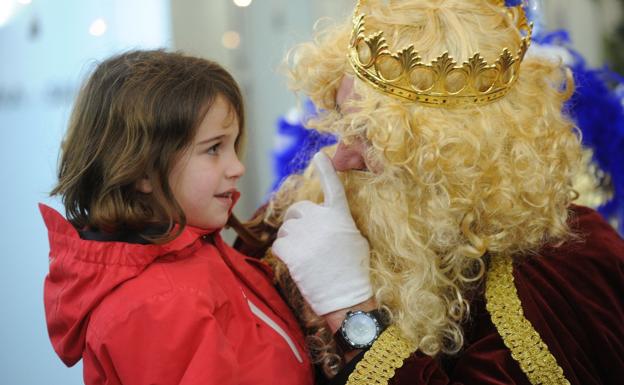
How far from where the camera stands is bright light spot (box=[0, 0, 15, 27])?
1.81 meters

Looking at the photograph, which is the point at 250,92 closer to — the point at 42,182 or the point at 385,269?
the point at 42,182

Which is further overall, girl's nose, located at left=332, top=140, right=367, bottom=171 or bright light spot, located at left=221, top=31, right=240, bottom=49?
bright light spot, located at left=221, top=31, right=240, bottom=49

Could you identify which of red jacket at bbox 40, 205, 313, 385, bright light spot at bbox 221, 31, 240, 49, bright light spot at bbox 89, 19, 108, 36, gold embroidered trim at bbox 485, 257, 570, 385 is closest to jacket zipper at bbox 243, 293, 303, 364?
red jacket at bbox 40, 205, 313, 385

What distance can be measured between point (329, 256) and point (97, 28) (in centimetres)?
116

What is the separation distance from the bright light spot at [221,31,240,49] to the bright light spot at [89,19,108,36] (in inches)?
27.9

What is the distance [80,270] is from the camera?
3.68 ft

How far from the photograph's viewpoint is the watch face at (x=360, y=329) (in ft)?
4.00

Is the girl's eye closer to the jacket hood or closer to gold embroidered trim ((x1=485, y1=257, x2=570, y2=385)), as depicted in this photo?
the jacket hood

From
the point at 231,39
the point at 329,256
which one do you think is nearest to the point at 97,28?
the point at 231,39

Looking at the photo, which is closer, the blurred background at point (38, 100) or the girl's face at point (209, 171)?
the girl's face at point (209, 171)

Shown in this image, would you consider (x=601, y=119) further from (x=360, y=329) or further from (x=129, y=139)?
(x=129, y=139)

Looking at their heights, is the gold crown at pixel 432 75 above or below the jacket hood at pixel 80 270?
above

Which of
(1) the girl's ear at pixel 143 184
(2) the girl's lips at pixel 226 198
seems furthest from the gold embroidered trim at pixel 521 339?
(1) the girl's ear at pixel 143 184

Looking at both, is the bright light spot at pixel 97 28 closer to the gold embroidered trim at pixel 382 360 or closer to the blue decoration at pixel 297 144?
the blue decoration at pixel 297 144
